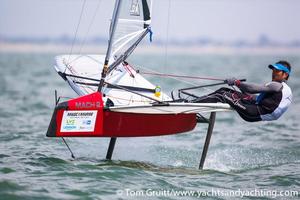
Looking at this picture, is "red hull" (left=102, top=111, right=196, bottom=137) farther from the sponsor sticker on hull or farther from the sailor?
the sailor

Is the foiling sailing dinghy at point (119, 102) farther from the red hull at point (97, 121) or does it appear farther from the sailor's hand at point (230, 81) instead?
the sailor's hand at point (230, 81)

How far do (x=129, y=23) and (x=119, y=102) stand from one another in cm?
118

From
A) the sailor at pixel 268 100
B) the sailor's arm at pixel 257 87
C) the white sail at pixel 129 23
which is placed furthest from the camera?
the white sail at pixel 129 23

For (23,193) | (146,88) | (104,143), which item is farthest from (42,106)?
(23,193)

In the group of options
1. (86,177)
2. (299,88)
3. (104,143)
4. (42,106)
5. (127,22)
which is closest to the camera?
(86,177)

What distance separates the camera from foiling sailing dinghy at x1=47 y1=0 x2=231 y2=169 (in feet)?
27.3

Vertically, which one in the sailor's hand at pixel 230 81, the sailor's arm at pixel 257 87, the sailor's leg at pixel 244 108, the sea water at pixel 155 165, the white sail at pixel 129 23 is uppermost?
the white sail at pixel 129 23

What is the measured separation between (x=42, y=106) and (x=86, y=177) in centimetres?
967

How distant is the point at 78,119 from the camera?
328 inches

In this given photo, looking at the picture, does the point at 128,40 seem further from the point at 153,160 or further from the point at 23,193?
the point at 23,193

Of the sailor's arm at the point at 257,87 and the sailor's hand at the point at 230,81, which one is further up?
the sailor's hand at the point at 230,81

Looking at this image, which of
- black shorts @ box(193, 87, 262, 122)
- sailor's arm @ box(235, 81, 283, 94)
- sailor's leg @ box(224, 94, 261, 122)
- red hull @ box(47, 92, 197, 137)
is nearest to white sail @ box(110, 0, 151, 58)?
red hull @ box(47, 92, 197, 137)

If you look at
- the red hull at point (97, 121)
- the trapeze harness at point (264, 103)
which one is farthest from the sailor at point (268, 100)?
the red hull at point (97, 121)

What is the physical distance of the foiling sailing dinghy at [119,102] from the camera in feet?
27.3
